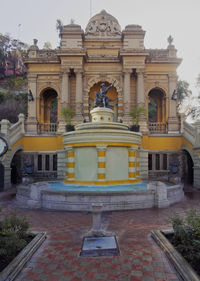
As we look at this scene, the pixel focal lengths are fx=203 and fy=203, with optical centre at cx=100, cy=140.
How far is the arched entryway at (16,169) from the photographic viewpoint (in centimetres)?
1933

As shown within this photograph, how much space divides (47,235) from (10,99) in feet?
110

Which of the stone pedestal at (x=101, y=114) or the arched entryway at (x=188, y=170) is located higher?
the stone pedestal at (x=101, y=114)

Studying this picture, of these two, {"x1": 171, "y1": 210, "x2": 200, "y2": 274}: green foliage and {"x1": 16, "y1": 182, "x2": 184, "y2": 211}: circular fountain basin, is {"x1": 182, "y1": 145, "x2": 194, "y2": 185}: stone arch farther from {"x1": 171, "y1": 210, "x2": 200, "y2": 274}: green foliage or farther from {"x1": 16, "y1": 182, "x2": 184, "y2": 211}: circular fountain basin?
{"x1": 171, "y1": 210, "x2": 200, "y2": 274}: green foliage

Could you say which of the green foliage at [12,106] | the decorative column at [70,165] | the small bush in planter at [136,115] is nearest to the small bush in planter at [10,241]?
the decorative column at [70,165]

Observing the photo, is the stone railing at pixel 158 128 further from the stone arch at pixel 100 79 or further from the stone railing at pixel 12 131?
the stone railing at pixel 12 131

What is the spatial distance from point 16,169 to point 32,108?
662 centimetres

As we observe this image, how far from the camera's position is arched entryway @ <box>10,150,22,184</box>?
19.3 metres

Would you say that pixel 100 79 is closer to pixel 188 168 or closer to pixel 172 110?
pixel 172 110

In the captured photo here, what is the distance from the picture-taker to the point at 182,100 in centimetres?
4106

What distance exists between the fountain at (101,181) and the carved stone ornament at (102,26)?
1549cm

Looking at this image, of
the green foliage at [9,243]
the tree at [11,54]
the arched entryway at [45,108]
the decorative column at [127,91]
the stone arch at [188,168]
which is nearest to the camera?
the green foliage at [9,243]

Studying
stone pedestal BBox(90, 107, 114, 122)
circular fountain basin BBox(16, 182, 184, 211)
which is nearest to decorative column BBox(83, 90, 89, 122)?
stone pedestal BBox(90, 107, 114, 122)

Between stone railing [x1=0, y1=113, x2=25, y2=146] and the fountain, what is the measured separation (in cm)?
585

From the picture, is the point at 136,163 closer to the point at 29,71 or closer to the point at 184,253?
the point at 184,253
